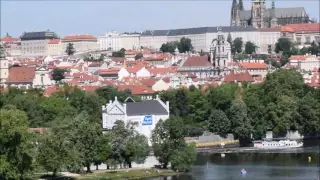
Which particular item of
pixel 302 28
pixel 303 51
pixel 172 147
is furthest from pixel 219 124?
pixel 302 28

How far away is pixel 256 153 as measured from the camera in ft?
206

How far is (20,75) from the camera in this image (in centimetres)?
10588

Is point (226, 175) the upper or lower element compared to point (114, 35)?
lower

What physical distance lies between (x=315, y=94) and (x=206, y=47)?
8766 cm

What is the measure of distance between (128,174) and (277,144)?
61.2 ft

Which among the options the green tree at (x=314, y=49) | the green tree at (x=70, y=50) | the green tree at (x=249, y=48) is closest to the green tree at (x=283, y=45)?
the green tree at (x=314, y=49)

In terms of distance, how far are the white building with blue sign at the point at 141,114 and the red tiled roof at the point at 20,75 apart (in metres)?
42.0

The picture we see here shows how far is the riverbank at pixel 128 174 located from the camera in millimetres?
49191

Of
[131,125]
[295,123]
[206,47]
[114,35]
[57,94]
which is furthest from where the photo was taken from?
[114,35]

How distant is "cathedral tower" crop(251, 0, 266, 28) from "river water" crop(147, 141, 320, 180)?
113 meters

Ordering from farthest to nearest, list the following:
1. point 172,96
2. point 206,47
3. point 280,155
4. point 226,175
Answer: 1. point 206,47
2. point 172,96
3. point 280,155
4. point 226,175

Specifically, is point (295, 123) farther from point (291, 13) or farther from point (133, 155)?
point (291, 13)

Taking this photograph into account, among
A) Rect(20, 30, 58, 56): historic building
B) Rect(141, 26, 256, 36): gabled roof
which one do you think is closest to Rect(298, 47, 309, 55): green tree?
Rect(141, 26, 256, 36): gabled roof

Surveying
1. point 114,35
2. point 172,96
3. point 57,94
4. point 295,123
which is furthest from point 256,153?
point 114,35
